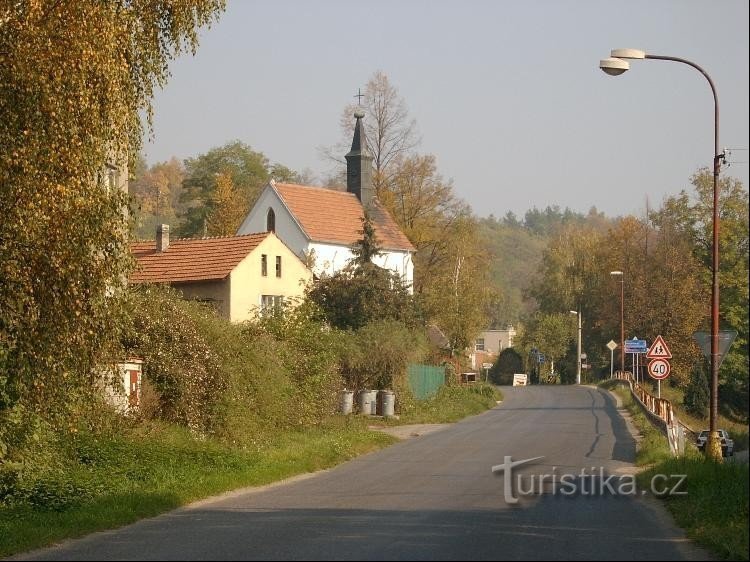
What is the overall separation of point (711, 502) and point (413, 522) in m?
3.90

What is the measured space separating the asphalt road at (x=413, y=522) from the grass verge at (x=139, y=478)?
48cm

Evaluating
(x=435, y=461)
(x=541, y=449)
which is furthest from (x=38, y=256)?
(x=541, y=449)

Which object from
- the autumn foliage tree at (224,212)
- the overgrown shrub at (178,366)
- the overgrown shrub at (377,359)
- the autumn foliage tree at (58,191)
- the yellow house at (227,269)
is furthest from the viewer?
the autumn foliage tree at (224,212)

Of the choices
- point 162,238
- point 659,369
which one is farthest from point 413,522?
point 162,238

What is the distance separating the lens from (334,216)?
71.7 metres

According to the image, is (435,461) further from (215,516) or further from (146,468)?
(215,516)

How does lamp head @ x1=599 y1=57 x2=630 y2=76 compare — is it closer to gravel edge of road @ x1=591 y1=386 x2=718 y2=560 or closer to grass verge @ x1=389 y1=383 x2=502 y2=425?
gravel edge of road @ x1=591 y1=386 x2=718 y2=560

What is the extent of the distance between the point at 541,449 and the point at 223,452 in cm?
888

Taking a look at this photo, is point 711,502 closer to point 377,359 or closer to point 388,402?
point 388,402

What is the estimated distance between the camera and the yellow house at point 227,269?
42.3 metres

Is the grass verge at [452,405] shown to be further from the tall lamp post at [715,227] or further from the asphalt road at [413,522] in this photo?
the tall lamp post at [715,227]

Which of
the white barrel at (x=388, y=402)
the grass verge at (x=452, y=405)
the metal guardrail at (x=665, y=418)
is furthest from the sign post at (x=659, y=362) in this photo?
the white barrel at (x=388, y=402)

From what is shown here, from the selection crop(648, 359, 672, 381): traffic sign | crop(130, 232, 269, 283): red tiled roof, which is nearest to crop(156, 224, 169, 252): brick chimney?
crop(130, 232, 269, 283): red tiled roof

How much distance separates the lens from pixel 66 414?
1544cm
